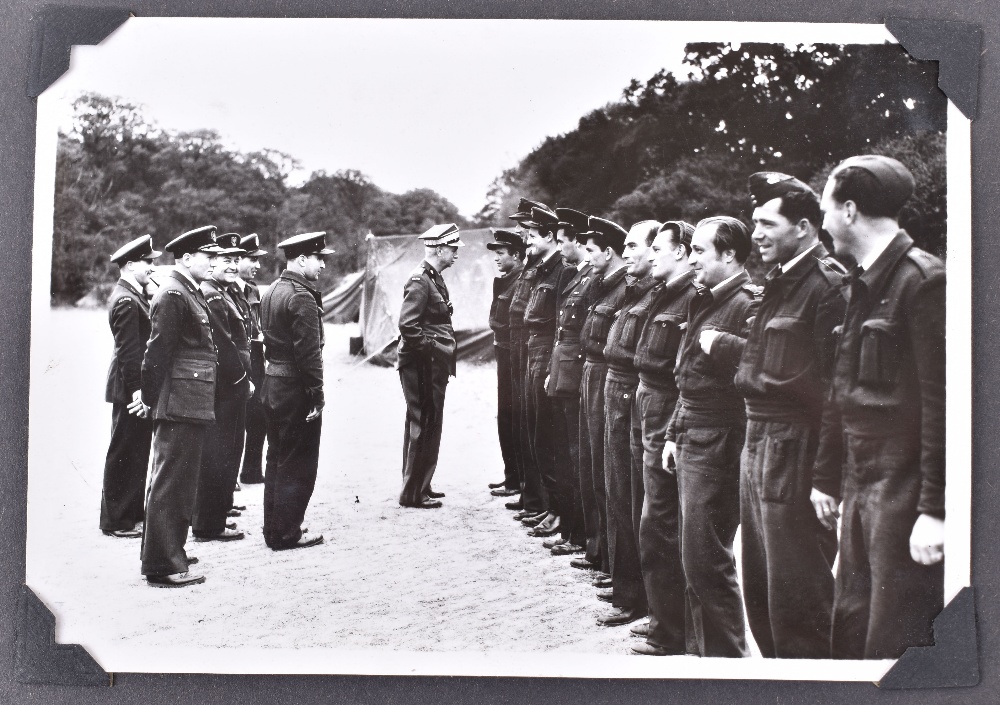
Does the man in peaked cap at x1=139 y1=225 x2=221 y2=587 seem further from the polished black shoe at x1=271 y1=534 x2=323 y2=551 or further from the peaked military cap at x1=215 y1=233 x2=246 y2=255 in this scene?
the polished black shoe at x1=271 y1=534 x2=323 y2=551

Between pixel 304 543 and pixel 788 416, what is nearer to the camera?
pixel 788 416

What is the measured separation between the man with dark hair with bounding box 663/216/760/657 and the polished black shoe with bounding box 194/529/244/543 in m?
1.80

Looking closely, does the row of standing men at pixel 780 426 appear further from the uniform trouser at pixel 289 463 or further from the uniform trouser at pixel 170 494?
the uniform trouser at pixel 170 494

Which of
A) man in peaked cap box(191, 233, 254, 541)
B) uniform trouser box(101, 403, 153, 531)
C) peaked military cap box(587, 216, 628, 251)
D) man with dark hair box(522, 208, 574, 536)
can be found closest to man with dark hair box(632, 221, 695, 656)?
peaked military cap box(587, 216, 628, 251)

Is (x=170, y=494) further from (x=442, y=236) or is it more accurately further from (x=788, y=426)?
Answer: (x=788, y=426)

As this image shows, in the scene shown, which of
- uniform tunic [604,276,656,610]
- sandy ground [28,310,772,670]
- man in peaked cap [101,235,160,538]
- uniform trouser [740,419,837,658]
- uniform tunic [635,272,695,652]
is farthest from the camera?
man in peaked cap [101,235,160,538]

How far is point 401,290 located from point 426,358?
307 millimetres

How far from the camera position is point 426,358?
343 centimetres

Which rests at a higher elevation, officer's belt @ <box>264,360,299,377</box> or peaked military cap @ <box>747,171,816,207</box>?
peaked military cap @ <box>747,171,816,207</box>

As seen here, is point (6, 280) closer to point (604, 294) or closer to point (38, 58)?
point (38, 58)

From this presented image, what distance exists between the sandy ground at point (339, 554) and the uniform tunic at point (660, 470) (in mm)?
277

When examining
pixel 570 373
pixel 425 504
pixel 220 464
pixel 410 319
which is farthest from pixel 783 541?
pixel 220 464

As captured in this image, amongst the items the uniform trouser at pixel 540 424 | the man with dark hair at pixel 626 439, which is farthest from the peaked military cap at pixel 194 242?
the man with dark hair at pixel 626 439

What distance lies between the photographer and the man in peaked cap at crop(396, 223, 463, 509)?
330cm
